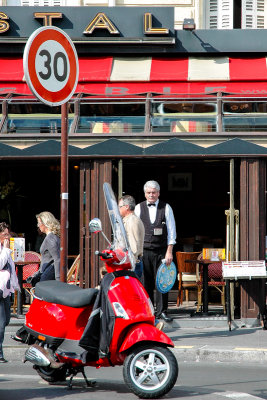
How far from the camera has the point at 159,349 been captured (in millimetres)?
6961

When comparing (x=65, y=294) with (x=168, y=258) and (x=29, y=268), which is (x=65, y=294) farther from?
(x=29, y=268)

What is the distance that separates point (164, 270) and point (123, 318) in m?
4.02

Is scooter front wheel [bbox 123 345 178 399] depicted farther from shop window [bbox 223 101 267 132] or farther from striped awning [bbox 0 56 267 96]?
striped awning [bbox 0 56 267 96]

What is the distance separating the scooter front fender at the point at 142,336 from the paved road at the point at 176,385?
19.8 inches

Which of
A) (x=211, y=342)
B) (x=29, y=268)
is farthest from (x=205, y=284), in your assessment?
(x=29, y=268)

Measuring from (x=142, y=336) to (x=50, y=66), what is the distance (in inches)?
136

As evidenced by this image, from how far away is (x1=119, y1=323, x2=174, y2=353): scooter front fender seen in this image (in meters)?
6.90

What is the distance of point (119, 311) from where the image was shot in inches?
278

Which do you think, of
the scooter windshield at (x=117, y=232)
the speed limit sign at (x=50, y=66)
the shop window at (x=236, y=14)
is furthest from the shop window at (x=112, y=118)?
the scooter windshield at (x=117, y=232)

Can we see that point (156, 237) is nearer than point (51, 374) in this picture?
No

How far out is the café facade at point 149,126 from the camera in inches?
477

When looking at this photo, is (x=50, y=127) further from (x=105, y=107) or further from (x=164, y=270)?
(x=164, y=270)

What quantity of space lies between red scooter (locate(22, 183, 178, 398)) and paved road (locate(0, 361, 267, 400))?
225mm

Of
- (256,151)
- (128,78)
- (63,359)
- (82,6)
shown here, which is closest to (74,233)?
(128,78)
